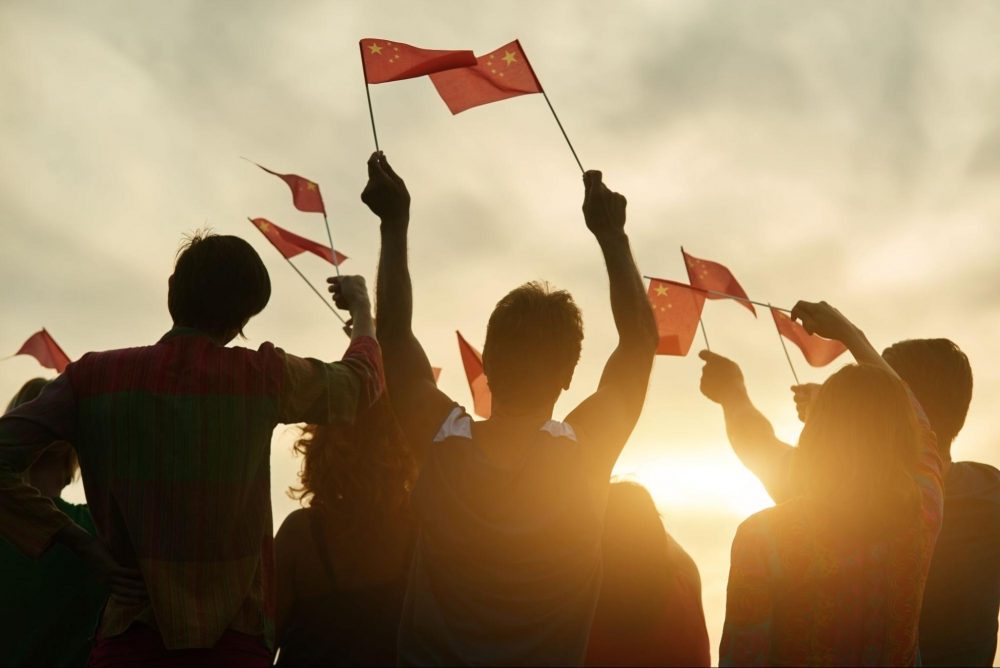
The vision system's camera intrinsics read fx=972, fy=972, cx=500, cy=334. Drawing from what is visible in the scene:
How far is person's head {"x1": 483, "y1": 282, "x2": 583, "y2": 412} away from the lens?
2.89 m

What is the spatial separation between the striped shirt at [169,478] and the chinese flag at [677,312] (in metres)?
4.67

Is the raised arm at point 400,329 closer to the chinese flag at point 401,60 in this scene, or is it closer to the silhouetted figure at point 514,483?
the silhouetted figure at point 514,483

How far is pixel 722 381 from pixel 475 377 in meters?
2.77

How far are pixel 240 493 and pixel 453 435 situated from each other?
72 centimetres

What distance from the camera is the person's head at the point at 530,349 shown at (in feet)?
9.48

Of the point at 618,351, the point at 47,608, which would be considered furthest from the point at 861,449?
the point at 47,608

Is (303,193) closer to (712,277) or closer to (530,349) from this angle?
(712,277)

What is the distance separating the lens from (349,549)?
143 inches

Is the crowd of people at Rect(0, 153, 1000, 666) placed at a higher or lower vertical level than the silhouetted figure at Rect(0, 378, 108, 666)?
higher

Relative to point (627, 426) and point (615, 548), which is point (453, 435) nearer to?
point (627, 426)

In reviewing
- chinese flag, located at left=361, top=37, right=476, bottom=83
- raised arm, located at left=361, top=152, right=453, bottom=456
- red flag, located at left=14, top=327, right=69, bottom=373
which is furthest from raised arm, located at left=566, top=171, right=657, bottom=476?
red flag, located at left=14, top=327, right=69, bottom=373

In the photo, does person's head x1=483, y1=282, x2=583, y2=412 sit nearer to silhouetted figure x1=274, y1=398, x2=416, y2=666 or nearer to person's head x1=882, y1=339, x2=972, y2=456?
silhouetted figure x1=274, y1=398, x2=416, y2=666

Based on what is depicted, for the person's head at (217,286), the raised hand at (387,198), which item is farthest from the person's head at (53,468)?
the raised hand at (387,198)

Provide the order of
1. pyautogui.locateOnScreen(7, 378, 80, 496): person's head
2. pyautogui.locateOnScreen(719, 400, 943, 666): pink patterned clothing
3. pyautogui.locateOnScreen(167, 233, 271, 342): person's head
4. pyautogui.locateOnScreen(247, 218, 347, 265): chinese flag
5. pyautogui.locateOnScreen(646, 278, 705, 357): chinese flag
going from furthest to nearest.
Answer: pyautogui.locateOnScreen(646, 278, 705, 357): chinese flag → pyautogui.locateOnScreen(247, 218, 347, 265): chinese flag → pyautogui.locateOnScreen(7, 378, 80, 496): person's head → pyautogui.locateOnScreen(167, 233, 271, 342): person's head → pyautogui.locateOnScreen(719, 400, 943, 666): pink patterned clothing
